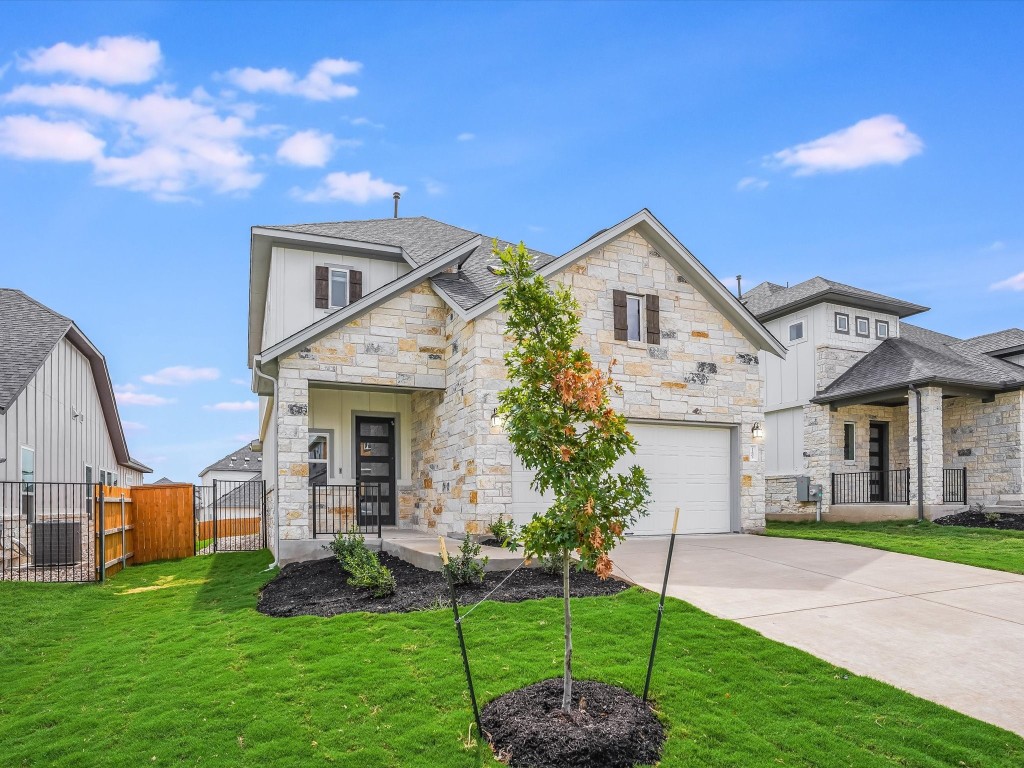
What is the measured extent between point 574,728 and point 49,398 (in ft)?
57.9

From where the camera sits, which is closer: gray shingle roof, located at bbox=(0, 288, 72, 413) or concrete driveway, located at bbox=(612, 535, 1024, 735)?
concrete driveway, located at bbox=(612, 535, 1024, 735)

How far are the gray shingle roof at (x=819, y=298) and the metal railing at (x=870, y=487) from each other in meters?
5.15

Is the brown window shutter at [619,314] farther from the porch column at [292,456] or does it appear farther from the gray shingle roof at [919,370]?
the gray shingle roof at [919,370]

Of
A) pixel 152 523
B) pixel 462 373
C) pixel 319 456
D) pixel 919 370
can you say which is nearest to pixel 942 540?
pixel 919 370

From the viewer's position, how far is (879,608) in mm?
7504

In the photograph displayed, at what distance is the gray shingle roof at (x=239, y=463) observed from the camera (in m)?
41.0

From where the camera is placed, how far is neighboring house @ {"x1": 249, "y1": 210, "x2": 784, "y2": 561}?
1155 cm

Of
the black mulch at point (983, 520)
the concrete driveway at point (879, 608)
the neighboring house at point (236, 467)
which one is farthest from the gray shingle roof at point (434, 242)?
the neighboring house at point (236, 467)

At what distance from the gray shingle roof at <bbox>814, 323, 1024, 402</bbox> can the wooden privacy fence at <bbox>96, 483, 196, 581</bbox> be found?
17.4 meters

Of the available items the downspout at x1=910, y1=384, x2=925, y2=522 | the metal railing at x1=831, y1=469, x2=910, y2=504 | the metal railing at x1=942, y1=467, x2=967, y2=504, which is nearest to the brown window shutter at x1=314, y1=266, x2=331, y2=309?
the downspout at x1=910, y1=384, x2=925, y2=522

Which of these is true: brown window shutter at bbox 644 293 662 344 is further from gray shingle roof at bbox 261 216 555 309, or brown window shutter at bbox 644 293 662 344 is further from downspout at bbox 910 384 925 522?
downspout at bbox 910 384 925 522

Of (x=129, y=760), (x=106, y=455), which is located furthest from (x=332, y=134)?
(x=106, y=455)

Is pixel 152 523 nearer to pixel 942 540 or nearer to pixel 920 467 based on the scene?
pixel 942 540

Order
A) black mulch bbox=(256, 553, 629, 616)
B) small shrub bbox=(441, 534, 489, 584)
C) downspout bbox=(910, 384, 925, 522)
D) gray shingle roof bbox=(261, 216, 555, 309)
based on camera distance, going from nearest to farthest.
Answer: black mulch bbox=(256, 553, 629, 616), small shrub bbox=(441, 534, 489, 584), gray shingle roof bbox=(261, 216, 555, 309), downspout bbox=(910, 384, 925, 522)
